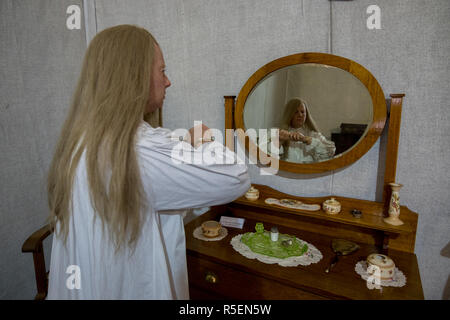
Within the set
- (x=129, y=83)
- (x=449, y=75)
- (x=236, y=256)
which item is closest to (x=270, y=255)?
(x=236, y=256)

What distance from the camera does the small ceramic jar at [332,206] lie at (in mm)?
1104

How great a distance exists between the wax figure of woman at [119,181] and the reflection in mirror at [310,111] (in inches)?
24.9

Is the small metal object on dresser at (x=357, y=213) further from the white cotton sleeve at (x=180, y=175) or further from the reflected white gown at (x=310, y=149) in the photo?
the white cotton sleeve at (x=180, y=175)

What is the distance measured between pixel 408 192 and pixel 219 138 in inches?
38.6

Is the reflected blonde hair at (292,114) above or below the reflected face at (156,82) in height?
below

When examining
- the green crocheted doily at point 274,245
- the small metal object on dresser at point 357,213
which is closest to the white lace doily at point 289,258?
the green crocheted doily at point 274,245

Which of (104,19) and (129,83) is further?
(104,19)

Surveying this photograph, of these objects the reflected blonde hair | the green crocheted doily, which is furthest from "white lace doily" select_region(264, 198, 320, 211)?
the reflected blonde hair

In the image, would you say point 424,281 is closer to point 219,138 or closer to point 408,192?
point 408,192

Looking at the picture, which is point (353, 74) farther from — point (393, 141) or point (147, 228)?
point (147, 228)

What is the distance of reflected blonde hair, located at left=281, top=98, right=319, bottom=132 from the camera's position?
3.87 ft

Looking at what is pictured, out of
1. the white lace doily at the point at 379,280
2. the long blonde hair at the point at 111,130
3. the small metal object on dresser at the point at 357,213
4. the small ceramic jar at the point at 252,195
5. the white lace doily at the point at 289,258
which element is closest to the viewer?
the long blonde hair at the point at 111,130

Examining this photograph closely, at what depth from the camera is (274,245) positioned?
42.5 inches

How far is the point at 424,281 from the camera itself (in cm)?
113
